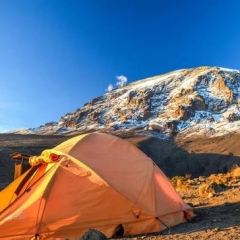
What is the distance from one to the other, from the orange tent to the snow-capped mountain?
9145 centimetres

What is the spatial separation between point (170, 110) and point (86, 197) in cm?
12334

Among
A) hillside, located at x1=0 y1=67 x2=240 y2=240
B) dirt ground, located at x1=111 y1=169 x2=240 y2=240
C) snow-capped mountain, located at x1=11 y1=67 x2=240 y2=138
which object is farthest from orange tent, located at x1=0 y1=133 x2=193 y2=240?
snow-capped mountain, located at x1=11 y1=67 x2=240 y2=138

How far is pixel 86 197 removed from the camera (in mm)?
8125

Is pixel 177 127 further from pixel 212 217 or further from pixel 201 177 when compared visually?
pixel 212 217

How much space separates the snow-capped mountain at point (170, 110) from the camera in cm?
11131

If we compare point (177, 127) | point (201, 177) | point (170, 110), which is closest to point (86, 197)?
point (201, 177)

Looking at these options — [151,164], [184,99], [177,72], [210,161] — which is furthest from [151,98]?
[151,164]

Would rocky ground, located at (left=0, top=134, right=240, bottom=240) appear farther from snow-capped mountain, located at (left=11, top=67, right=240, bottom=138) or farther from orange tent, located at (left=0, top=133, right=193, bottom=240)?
snow-capped mountain, located at (left=11, top=67, right=240, bottom=138)

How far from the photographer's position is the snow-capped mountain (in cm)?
11131

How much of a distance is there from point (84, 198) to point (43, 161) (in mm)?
1580

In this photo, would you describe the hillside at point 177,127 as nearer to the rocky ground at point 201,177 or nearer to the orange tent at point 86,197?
the rocky ground at point 201,177

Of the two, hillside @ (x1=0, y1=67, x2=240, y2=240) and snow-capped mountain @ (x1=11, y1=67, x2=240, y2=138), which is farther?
snow-capped mountain @ (x1=11, y1=67, x2=240, y2=138)

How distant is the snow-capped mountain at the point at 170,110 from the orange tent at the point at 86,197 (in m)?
91.5

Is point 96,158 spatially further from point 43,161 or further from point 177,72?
point 177,72
